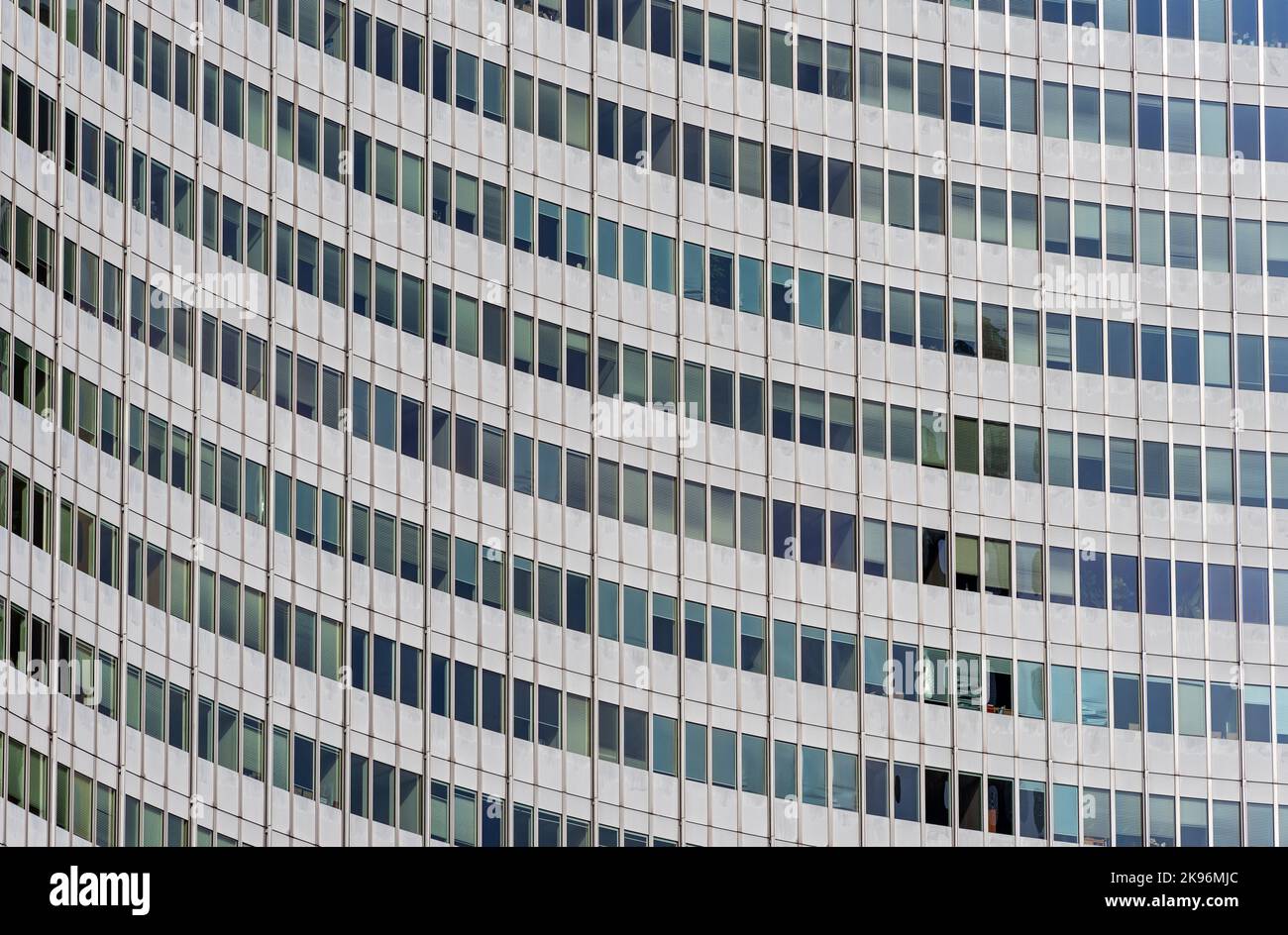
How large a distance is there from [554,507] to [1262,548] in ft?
72.5

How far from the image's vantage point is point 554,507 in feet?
270

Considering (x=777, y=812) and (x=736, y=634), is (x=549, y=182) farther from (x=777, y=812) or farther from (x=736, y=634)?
(x=777, y=812)

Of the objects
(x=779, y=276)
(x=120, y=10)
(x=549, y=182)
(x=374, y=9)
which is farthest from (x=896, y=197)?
(x=120, y=10)

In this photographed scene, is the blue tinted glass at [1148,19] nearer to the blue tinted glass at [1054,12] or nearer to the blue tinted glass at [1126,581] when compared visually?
the blue tinted glass at [1054,12]

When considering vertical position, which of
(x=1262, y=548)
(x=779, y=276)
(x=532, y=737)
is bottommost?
(x=532, y=737)

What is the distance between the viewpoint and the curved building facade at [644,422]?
77125mm
